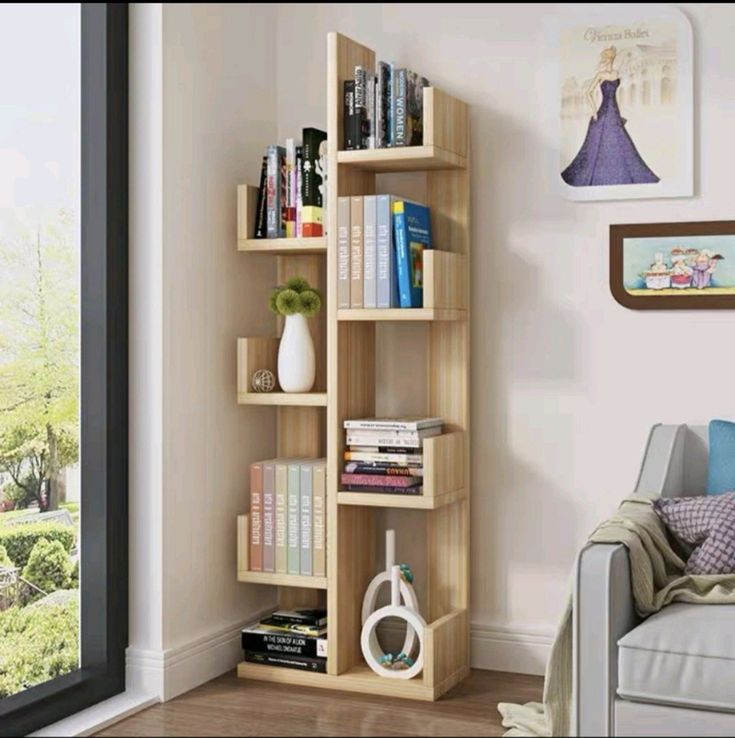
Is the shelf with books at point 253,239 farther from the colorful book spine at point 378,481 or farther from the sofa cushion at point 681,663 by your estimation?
the sofa cushion at point 681,663

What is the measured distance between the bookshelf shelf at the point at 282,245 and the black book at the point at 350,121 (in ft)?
0.95

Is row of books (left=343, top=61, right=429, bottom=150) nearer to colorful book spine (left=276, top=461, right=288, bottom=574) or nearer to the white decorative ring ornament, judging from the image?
colorful book spine (left=276, top=461, right=288, bottom=574)

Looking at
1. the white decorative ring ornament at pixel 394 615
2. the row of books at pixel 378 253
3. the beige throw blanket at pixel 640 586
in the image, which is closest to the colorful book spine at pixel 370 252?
the row of books at pixel 378 253

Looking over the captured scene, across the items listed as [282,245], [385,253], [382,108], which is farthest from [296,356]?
[382,108]

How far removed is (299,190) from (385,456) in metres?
0.85

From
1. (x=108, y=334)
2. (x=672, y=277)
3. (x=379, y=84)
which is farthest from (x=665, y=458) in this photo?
(x=108, y=334)

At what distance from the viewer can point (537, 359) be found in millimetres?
3693

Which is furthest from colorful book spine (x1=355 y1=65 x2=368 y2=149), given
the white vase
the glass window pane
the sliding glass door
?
the glass window pane

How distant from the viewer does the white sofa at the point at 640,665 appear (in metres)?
2.64

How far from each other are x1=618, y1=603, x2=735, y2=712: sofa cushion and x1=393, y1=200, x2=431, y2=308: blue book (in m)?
1.17

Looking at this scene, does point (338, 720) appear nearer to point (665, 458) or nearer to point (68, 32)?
point (665, 458)

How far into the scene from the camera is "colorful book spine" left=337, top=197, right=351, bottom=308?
136 inches

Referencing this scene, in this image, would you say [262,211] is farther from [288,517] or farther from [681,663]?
[681,663]

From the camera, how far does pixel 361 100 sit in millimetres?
3484
